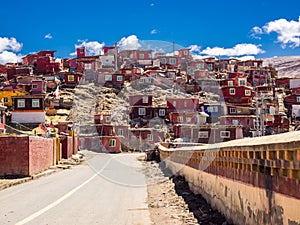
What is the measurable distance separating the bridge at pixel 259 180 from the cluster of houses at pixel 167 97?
118ft

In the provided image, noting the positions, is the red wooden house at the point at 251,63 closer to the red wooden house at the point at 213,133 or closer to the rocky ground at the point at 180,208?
the red wooden house at the point at 213,133

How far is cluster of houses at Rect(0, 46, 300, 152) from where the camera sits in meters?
58.2

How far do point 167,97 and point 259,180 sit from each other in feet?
222

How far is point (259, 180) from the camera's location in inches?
236

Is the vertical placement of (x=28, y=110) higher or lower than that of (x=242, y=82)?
lower

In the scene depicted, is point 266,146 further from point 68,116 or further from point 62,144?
point 68,116

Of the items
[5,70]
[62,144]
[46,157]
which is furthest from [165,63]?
[46,157]

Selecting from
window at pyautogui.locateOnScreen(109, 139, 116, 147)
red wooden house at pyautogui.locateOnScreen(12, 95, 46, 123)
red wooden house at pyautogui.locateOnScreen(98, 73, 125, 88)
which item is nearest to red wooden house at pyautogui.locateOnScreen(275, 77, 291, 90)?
red wooden house at pyautogui.locateOnScreen(98, 73, 125, 88)

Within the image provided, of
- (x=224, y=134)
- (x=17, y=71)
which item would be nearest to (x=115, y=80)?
(x=17, y=71)

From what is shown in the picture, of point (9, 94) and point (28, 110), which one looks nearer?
point (28, 110)

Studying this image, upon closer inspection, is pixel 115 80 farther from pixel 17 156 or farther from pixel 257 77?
pixel 17 156

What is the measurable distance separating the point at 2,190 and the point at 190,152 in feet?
25.1

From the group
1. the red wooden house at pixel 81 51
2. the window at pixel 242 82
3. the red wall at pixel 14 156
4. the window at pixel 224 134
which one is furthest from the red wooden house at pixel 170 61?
the red wall at pixel 14 156

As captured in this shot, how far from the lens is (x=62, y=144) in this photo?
37.7m
